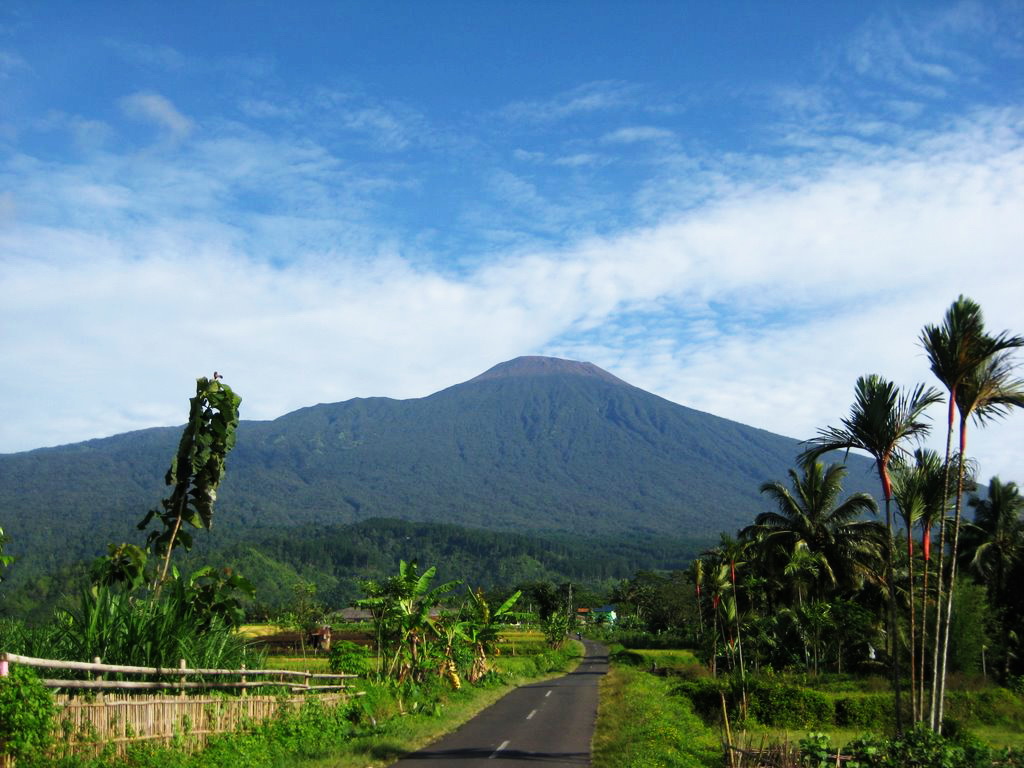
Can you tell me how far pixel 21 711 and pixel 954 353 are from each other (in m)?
13.2

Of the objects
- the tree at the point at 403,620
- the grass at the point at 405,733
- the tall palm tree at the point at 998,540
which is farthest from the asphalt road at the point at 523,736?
the tall palm tree at the point at 998,540

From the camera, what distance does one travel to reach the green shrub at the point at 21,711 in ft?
24.7

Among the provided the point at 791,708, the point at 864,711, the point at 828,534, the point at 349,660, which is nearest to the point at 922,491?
the point at 791,708

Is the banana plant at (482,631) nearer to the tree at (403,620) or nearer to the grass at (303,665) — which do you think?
the grass at (303,665)

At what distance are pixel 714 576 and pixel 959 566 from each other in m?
10.6

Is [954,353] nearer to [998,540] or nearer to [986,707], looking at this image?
[986,707]

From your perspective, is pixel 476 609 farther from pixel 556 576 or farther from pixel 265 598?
pixel 556 576

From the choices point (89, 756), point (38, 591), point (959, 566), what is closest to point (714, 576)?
point (959, 566)

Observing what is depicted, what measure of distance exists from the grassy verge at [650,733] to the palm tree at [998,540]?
17360 millimetres

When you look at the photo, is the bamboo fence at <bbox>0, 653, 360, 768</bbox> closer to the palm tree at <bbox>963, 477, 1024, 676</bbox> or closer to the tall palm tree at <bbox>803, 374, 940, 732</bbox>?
the tall palm tree at <bbox>803, 374, 940, 732</bbox>

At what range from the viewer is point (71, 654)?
11.3m

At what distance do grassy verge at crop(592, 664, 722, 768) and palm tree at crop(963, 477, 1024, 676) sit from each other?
683 inches

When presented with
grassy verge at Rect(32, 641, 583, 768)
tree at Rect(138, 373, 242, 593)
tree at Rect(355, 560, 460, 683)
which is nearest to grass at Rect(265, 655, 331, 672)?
tree at Rect(355, 560, 460, 683)

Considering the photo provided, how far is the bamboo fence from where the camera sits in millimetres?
9375
